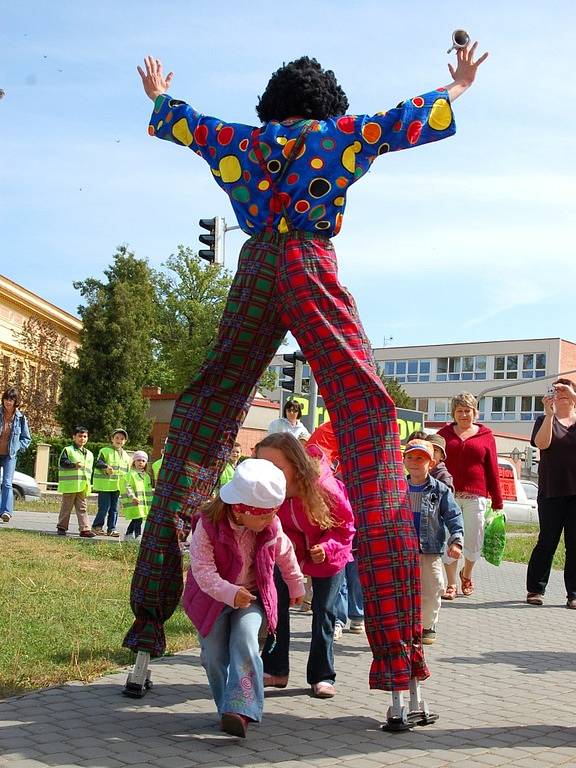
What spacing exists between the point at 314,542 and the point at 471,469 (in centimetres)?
476

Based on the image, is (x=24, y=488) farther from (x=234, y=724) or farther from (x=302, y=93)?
(x=234, y=724)

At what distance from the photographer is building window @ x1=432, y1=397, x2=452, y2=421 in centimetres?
9431

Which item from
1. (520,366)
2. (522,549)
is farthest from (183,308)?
(522,549)

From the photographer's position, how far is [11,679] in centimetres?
479

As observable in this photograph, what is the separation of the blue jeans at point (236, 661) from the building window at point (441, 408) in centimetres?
9058

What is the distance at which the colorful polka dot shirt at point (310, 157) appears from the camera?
4367mm

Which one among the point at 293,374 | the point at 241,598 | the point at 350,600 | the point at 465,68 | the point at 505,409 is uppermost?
the point at 505,409

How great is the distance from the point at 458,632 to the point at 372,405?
3.86 meters

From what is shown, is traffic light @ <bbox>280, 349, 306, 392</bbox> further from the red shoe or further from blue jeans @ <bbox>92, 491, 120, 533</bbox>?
the red shoe

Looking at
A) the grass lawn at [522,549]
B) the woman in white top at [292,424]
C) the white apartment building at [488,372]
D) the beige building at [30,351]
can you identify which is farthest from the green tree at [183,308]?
the woman in white top at [292,424]

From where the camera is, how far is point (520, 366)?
88.4 metres

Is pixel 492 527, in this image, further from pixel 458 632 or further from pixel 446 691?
pixel 446 691

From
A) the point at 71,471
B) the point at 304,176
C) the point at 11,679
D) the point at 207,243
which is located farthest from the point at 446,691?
the point at 207,243

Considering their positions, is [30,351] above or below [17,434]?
above
